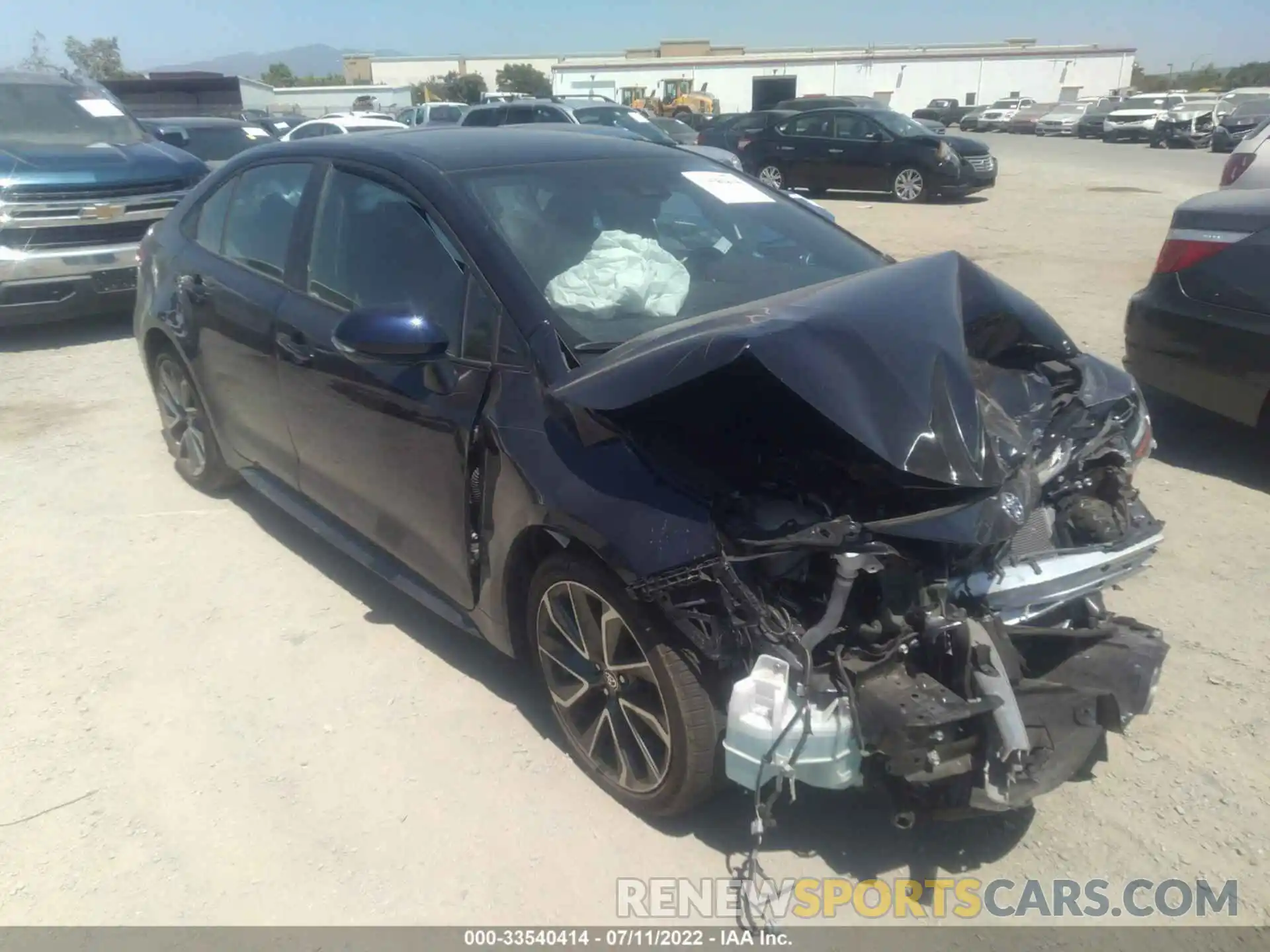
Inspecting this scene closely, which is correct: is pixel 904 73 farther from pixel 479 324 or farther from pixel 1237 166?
pixel 479 324

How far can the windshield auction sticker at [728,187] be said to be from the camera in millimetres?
3758

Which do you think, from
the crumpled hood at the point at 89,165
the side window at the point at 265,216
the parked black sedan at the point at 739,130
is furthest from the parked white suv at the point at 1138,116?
the side window at the point at 265,216

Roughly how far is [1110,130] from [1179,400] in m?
36.3

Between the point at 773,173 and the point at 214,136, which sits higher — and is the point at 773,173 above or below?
below

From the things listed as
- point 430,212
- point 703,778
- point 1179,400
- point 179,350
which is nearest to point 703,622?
point 703,778

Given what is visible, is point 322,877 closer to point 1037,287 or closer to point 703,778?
point 703,778

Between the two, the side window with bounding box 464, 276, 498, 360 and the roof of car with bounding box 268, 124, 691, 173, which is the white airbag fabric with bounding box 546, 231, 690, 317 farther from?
the roof of car with bounding box 268, 124, 691, 173

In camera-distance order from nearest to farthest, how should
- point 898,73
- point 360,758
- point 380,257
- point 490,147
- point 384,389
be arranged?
point 360,758
point 384,389
point 380,257
point 490,147
point 898,73

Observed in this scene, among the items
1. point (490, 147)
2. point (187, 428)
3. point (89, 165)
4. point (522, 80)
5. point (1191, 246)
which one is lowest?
point (522, 80)

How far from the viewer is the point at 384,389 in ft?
10.6

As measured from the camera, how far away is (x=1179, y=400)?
601 centimetres

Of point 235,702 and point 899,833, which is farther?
point 235,702

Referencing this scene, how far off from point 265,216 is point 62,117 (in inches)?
254

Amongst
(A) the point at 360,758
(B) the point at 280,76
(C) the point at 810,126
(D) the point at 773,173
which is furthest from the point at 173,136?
(B) the point at 280,76
